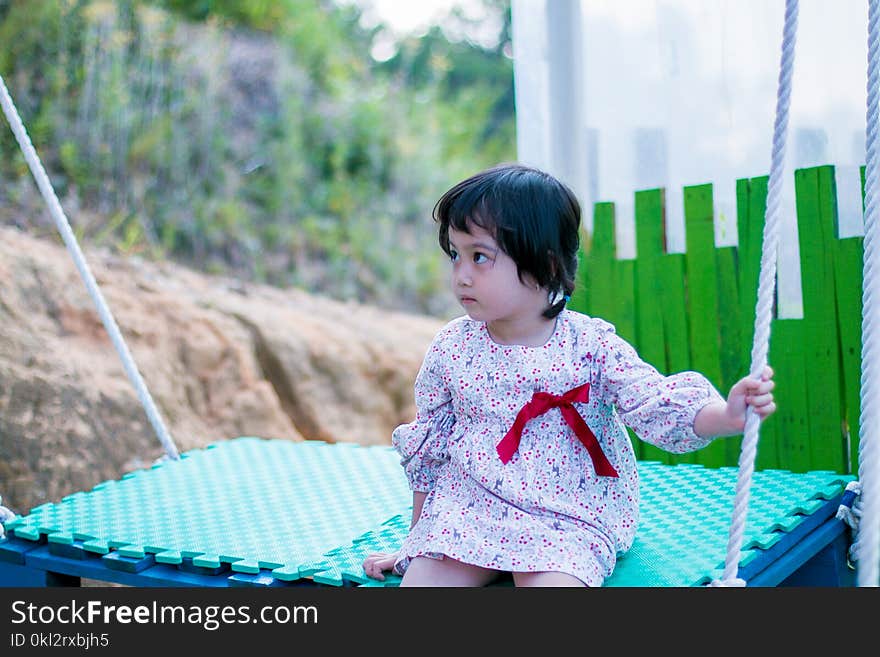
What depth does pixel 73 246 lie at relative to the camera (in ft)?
8.57

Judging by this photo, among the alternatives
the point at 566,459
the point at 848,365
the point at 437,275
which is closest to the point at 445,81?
the point at 437,275

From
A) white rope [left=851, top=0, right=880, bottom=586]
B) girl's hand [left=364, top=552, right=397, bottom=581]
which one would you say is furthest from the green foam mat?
white rope [left=851, top=0, right=880, bottom=586]

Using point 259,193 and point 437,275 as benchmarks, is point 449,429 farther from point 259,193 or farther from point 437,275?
point 437,275

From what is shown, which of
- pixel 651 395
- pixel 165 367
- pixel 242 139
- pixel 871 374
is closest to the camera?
pixel 871 374

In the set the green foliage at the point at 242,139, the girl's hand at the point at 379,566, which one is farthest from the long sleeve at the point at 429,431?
the green foliage at the point at 242,139

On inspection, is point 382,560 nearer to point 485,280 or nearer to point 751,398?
point 485,280

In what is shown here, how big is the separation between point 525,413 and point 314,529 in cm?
70

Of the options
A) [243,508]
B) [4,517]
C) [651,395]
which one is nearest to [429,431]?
[651,395]

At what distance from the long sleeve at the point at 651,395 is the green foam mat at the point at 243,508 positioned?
66 centimetres

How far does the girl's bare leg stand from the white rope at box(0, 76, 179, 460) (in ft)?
4.00

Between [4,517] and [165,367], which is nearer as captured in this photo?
[4,517]

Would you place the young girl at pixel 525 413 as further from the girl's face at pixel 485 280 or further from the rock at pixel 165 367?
the rock at pixel 165 367

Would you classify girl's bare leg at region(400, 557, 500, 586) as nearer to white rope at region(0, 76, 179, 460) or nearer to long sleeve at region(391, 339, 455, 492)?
long sleeve at region(391, 339, 455, 492)

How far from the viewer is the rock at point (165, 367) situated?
320cm
